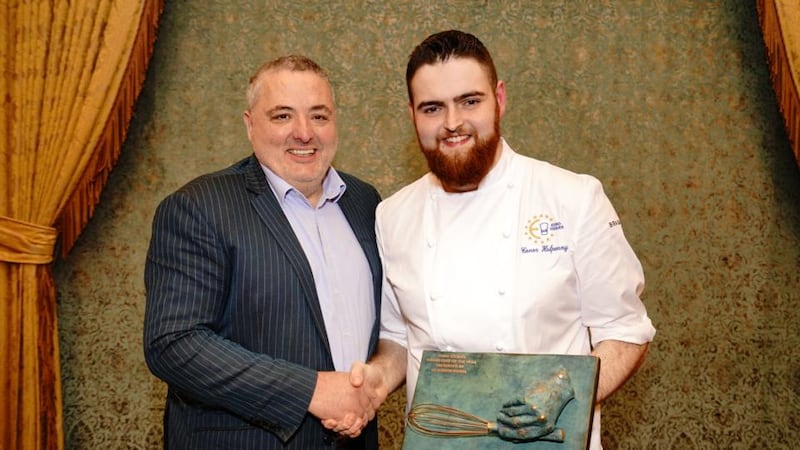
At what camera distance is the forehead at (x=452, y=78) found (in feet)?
7.01

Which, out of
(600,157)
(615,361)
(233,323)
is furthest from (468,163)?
(600,157)

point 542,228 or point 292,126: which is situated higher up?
point 292,126

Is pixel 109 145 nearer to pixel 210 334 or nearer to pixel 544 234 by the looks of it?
pixel 210 334

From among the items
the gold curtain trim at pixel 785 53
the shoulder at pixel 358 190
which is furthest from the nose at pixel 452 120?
the gold curtain trim at pixel 785 53

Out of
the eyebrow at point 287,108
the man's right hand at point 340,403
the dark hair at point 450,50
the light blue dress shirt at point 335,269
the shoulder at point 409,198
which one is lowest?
the man's right hand at point 340,403

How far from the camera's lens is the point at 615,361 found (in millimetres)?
2033

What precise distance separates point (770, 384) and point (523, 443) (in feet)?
7.43

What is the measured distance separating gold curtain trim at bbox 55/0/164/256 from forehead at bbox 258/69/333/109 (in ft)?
3.96

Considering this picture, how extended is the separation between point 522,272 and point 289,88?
3.02ft

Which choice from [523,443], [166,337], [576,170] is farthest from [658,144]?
[166,337]

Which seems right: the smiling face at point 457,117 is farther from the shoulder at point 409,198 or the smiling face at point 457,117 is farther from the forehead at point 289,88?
the forehead at point 289,88

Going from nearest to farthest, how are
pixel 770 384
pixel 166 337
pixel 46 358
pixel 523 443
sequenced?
pixel 523 443, pixel 166 337, pixel 46 358, pixel 770 384

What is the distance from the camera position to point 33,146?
10.5 feet

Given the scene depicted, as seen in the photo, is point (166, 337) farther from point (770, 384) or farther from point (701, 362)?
point (770, 384)
